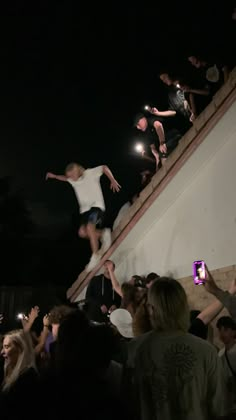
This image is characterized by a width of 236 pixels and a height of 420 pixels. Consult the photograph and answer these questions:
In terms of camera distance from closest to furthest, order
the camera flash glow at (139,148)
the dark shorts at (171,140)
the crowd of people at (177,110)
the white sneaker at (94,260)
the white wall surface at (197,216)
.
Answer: the white wall surface at (197,216) < the crowd of people at (177,110) < the dark shorts at (171,140) < the white sneaker at (94,260) < the camera flash glow at (139,148)

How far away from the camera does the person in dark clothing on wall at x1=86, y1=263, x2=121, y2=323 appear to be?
6.15m

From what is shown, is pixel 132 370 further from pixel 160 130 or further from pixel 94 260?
pixel 160 130

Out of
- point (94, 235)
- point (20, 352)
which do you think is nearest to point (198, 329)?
point (20, 352)

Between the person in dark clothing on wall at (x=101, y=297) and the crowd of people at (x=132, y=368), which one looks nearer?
the crowd of people at (x=132, y=368)

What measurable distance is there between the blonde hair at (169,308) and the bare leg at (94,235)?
15.3 ft

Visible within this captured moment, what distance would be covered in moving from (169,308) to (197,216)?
3.55 metres

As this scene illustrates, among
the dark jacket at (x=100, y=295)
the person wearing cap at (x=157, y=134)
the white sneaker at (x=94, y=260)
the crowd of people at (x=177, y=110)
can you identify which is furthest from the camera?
the white sneaker at (x=94, y=260)

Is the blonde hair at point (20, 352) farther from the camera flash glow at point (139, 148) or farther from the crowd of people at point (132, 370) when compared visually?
the camera flash glow at point (139, 148)

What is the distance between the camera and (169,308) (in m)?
2.16

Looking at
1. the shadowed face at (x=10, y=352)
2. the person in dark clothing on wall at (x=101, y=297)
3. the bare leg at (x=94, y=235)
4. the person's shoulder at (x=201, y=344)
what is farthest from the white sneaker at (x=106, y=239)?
the person's shoulder at (x=201, y=344)

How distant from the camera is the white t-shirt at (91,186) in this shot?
6688 mm

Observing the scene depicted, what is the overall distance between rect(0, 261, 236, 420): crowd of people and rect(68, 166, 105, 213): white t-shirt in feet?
12.0

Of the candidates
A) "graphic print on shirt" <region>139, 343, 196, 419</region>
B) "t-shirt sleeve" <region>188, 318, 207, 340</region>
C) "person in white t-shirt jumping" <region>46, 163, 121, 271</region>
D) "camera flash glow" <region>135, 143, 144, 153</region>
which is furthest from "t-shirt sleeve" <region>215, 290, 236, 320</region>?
"camera flash glow" <region>135, 143, 144, 153</region>

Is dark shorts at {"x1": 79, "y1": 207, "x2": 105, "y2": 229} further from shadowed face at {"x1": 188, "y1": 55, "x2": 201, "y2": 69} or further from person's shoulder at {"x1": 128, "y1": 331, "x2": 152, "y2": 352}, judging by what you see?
person's shoulder at {"x1": 128, "y1": 331, "x2": 152, "y2": 352}
